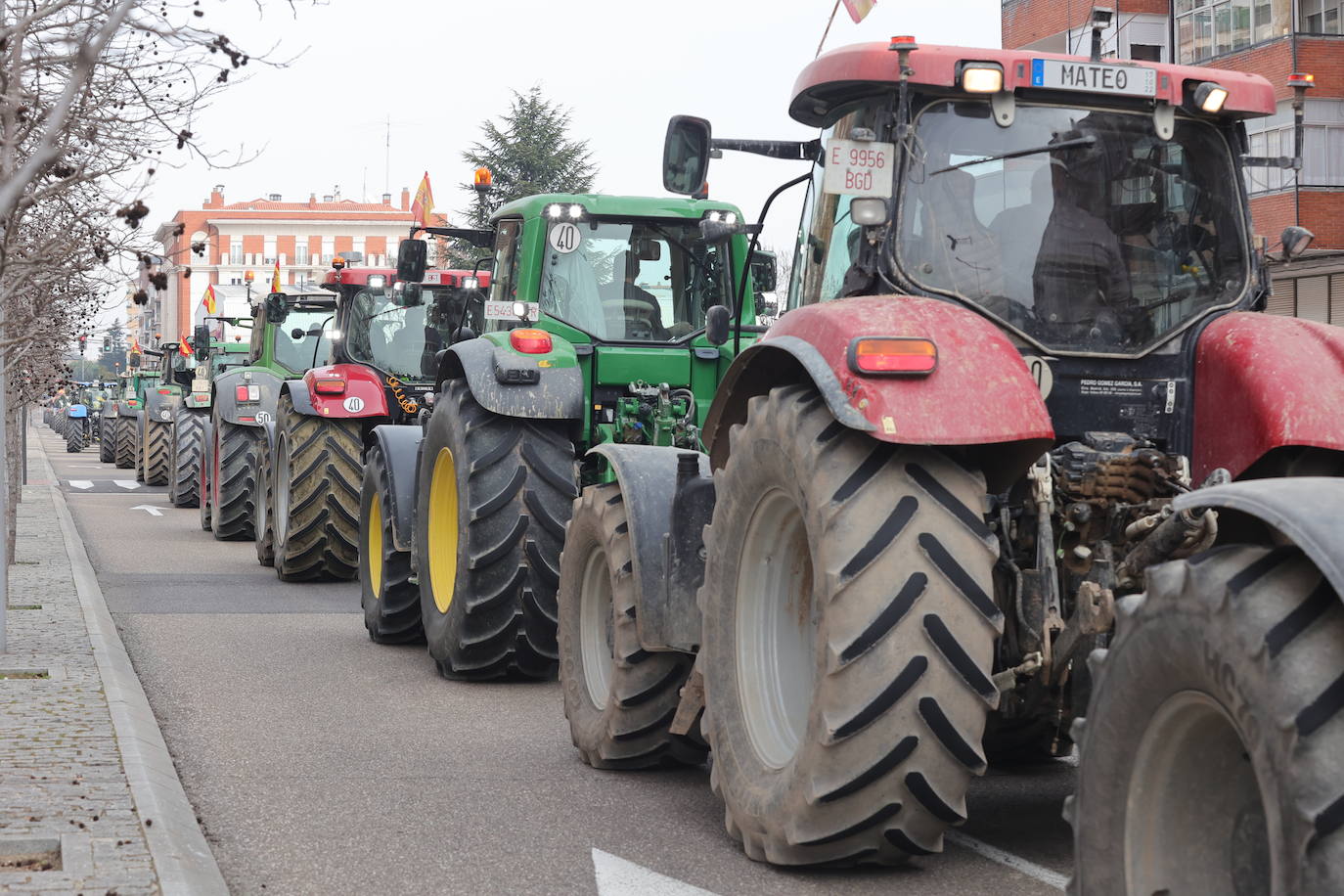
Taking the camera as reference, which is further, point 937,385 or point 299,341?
point 299,341

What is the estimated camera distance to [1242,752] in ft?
11.1

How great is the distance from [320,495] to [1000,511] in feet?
32.7

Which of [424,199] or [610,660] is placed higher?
[424,199]

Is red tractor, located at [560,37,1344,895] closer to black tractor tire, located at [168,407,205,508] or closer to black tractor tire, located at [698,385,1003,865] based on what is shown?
black tractor tire, located at [698,385,1003,865]

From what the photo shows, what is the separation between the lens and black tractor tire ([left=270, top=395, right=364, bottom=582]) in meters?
14.3

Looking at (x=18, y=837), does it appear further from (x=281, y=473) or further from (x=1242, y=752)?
(x=281, y=473)

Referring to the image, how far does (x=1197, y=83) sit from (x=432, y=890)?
11.7 ft

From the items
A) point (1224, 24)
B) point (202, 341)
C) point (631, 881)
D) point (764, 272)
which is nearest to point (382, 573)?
point (764, 272)

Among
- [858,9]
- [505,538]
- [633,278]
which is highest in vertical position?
[858,9]

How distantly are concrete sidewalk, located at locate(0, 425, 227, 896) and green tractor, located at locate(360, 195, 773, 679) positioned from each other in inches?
68.9

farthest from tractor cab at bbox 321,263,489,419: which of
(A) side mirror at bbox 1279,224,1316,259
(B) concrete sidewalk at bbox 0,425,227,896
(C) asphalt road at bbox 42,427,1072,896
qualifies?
(A) side mirror at bbox 1279,224,1316,259

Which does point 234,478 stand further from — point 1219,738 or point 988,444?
point 1219,738

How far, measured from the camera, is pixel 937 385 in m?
4.82

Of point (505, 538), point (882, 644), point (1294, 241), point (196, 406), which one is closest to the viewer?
point (882, 644)
